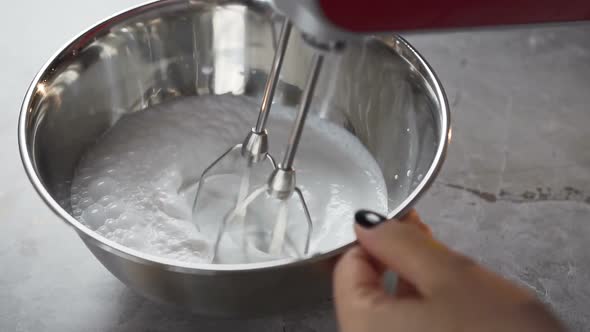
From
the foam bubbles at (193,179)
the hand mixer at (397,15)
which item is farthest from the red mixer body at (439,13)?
the foam bubbles at (193,179)

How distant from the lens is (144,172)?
2.20 feet

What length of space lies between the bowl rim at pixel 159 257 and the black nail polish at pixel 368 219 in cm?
5

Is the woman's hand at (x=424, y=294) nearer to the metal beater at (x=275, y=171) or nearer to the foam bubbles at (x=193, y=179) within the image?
the metal beater at (x=275, y=171)

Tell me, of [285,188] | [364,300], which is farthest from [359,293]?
[285,188]

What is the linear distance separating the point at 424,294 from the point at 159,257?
189mm

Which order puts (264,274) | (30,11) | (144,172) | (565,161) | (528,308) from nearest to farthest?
(528,308)
(264,274)
(144,172)
(565,161)
(30,11)

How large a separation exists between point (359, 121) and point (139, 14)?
0.26 meters

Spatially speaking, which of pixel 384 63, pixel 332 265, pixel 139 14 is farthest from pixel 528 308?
pixel 139 14

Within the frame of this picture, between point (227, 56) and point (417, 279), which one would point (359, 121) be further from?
point (417, 279)

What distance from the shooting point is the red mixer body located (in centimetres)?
35

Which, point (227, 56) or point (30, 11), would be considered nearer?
point (227, 56)

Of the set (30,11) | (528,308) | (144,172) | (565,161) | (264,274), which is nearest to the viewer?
(528,308)

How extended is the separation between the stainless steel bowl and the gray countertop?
0.28 ft

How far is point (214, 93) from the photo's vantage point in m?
0.77
